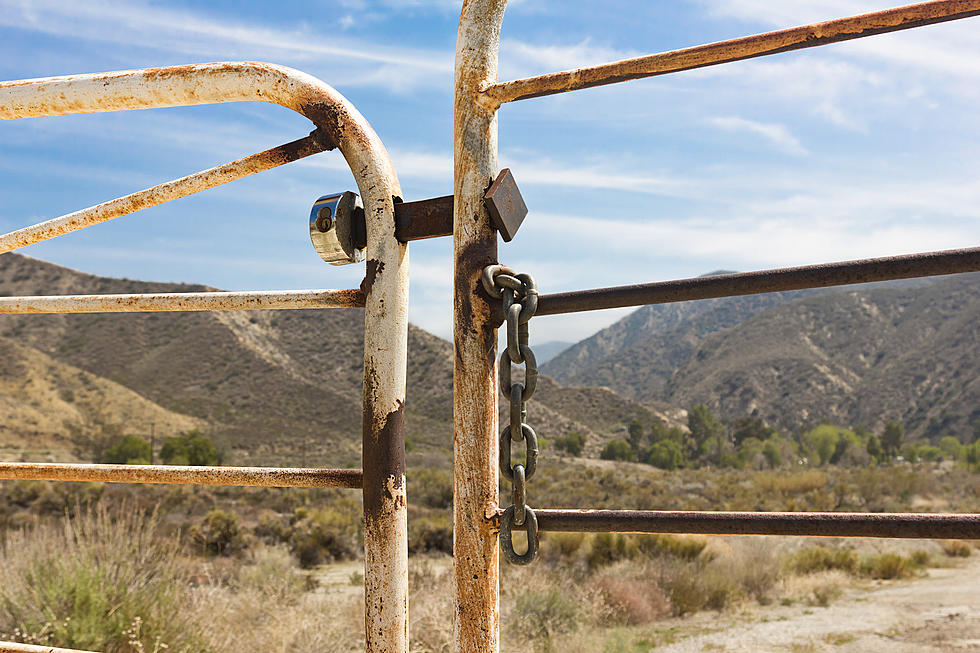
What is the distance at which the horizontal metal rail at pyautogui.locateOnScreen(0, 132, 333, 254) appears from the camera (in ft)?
3.92

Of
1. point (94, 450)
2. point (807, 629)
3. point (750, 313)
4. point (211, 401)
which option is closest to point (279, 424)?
point (211, 401)

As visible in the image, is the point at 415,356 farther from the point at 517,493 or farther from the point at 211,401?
the point at 517,493

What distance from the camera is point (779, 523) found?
96 cm

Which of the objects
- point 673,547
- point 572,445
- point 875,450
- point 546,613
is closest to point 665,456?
point 572,445

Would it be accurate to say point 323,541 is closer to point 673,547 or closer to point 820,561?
point 673,547

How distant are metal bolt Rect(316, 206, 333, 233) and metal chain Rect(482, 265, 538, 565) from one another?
0.29m

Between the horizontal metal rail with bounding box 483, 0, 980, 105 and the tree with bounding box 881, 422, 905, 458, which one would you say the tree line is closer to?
the tree with bounding box 881, 422, 905, 458

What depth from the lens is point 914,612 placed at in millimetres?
7418

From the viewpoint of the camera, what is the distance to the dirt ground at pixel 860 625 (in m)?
6.28

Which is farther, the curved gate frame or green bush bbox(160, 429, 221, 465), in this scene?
green bush bbox(160, 429, 221, 465)

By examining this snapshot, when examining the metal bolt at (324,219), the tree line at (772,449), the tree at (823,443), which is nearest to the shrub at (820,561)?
the metal bolt at (324,219)

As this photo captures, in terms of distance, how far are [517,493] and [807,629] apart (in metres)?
7.30

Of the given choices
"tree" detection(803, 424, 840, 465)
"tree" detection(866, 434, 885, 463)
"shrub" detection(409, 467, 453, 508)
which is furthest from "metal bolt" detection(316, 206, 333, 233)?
"tree" detection(866, 434, 885, 463)

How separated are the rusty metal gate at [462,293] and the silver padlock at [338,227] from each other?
0.03m
